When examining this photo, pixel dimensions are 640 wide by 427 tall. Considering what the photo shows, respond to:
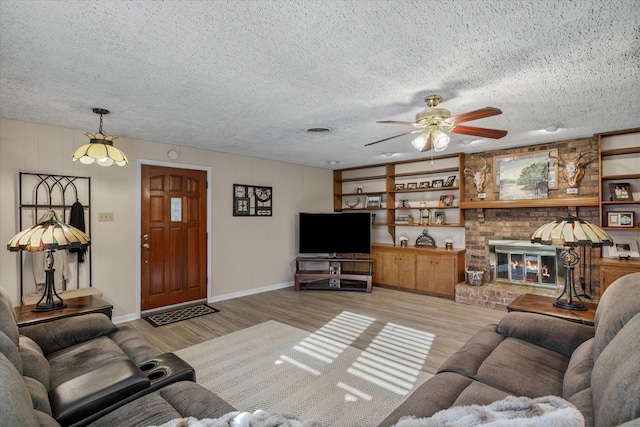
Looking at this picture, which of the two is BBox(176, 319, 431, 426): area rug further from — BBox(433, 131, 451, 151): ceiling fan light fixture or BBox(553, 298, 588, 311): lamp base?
BBox(433, 131, 451, 151): ceiling fan light fixture

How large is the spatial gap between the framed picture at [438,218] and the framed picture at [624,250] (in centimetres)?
220

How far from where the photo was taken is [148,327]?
3.93 m

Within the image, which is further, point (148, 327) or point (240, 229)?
point (240, 229)

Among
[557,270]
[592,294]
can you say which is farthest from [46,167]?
[592,294]

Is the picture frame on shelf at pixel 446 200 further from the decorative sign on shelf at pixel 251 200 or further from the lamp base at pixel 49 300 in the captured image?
the lamp base at pixel 49 300

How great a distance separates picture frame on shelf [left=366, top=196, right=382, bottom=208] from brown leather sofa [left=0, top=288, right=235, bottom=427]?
5.08 meters

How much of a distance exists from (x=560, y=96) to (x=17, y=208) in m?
5.45

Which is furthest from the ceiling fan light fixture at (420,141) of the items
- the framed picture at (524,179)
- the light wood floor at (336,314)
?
the framed picture at (524,179)

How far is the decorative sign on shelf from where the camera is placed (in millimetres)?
5359

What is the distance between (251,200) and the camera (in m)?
5.56

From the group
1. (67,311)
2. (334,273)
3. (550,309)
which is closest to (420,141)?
(550,309)

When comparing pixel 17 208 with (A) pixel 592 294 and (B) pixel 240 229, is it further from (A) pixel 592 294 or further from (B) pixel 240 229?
(A) pixel 592 294

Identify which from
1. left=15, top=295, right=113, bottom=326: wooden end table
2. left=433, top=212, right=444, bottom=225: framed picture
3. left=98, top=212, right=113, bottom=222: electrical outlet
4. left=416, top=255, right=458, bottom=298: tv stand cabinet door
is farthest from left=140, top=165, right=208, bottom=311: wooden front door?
left=433, top=212, right=444, bottom=225: framed picture

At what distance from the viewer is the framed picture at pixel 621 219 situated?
3.94m
